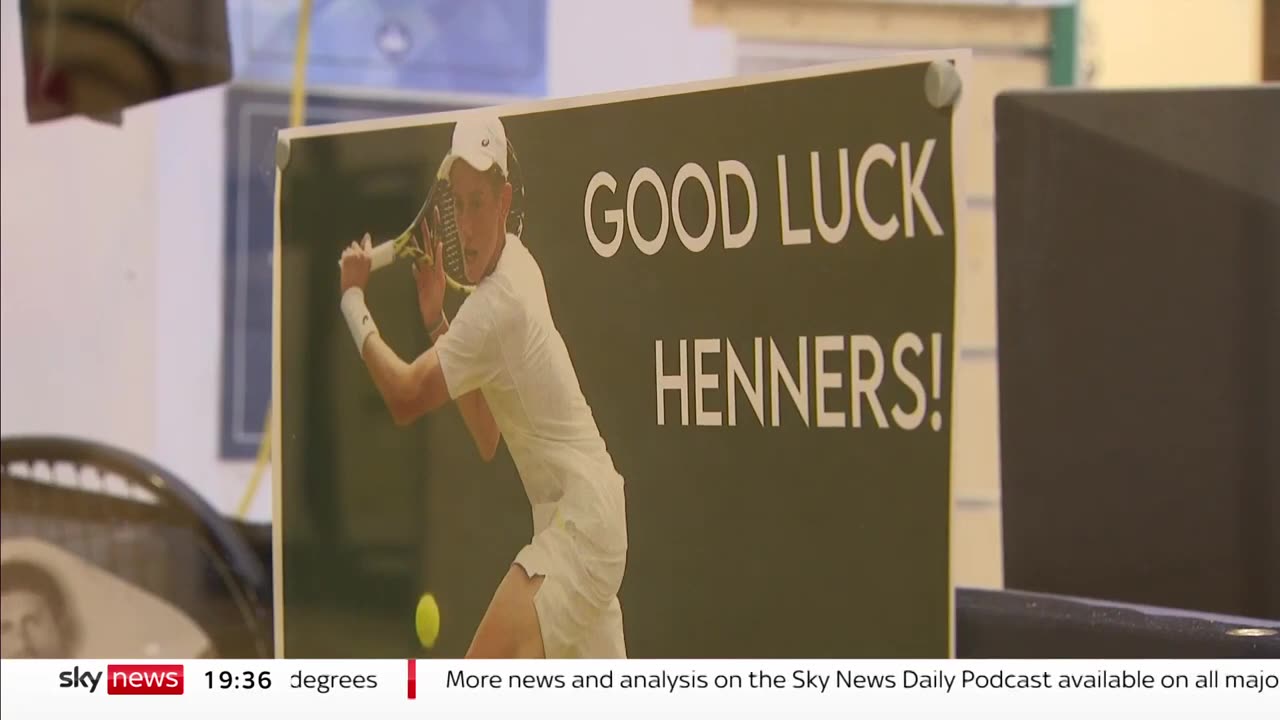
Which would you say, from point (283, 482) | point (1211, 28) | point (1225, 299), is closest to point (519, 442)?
point (283, 482)

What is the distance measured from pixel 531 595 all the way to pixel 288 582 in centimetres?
15

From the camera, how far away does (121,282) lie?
2.86ft

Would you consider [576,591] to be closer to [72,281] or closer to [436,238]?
[436,238]

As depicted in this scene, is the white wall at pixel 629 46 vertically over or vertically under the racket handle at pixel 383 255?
over

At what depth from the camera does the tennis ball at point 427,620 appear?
20.8 inches

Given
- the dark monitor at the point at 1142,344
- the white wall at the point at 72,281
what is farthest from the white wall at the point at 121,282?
the dark monitor at the point at 1142,344

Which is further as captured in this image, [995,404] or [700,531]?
[995,404]

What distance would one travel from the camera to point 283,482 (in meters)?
0.56

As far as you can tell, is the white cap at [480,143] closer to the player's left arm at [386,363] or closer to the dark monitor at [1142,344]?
the player's left arm at [386,363]

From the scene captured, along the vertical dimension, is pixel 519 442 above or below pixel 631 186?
below

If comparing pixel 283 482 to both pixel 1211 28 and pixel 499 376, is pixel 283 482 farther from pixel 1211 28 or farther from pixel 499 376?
pixel 1211 28

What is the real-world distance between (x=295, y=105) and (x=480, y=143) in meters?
0.39

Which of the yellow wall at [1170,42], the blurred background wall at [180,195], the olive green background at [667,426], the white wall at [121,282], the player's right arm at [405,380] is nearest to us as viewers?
the olive green background at [667,426]

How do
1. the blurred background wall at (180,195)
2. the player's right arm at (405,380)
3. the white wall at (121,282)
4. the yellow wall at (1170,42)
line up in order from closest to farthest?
the player's right arm at (405,380) → the yellow wall at (1170,42) → the blurred background wall at (180,195) → the white wall at (121,282)
